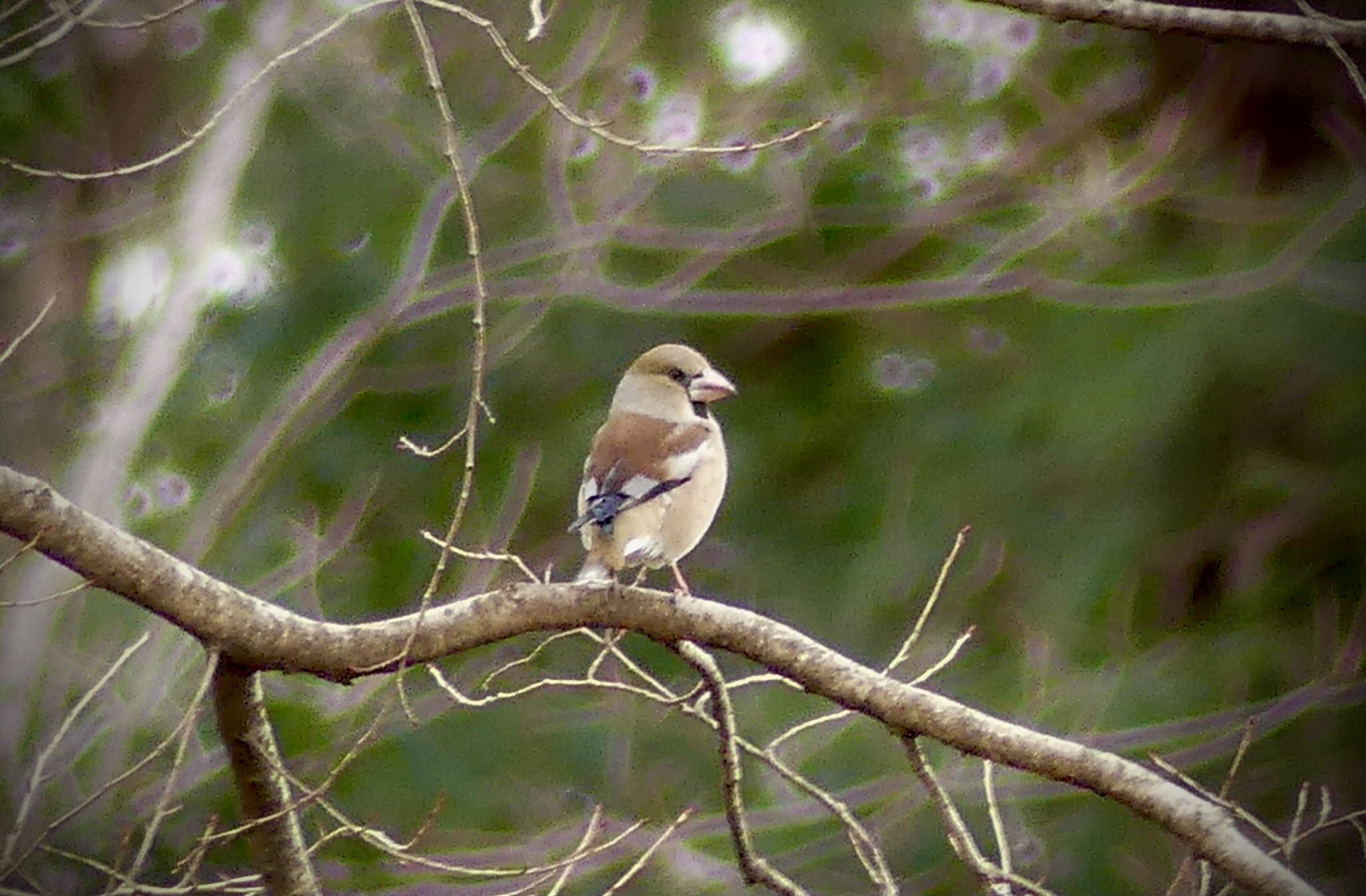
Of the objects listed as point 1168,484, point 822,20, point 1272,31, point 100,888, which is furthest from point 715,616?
point 822,20

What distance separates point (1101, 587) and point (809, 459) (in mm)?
1264

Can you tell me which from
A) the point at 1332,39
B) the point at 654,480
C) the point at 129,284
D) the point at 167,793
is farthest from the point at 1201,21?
the point at 129,284

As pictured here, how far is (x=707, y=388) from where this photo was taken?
4320 mm

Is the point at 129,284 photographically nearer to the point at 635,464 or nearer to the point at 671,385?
the point at 671,385

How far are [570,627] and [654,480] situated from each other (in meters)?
0.60

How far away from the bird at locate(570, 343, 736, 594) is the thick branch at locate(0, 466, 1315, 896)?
0.21 meters

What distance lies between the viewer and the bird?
12.0 ft

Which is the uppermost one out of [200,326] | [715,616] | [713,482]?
[200,326]

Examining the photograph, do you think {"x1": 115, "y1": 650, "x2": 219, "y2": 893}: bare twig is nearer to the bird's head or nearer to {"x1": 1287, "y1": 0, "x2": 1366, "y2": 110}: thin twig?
the bird's head

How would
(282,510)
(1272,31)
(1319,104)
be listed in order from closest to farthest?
(1272,31), (1319,104), (282,510)

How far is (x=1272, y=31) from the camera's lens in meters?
3.29

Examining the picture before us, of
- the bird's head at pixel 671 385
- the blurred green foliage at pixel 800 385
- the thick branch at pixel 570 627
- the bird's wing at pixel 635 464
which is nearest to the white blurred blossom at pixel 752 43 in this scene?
the blurred green foliage at pixel 800 385

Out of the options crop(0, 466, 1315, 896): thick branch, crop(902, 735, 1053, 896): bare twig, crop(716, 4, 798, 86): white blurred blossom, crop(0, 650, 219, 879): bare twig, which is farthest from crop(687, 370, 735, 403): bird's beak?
crop(716, 4, 798, 86): white blurred blossom

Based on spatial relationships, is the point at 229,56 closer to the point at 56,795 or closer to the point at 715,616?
the point at 56,795
